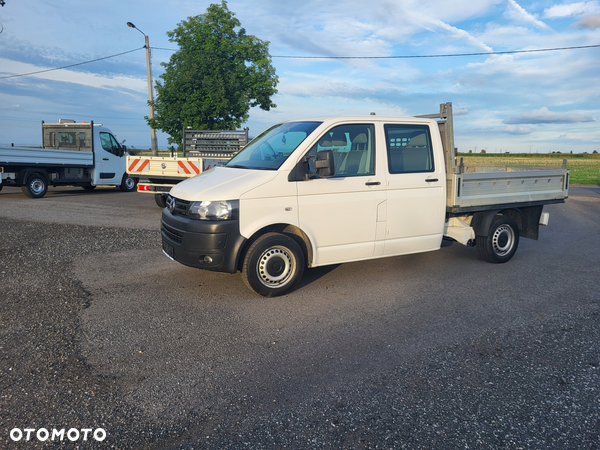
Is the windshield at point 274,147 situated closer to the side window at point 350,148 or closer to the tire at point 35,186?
the side window at point 350,148

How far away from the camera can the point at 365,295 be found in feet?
18.6

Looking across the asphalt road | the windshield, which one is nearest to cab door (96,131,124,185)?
the asphalt road

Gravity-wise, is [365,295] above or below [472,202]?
below

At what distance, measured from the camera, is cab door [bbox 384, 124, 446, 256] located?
600 cm

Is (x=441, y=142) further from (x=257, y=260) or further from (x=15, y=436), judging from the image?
(x=15, y=436)

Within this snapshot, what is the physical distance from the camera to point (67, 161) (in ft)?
53.3

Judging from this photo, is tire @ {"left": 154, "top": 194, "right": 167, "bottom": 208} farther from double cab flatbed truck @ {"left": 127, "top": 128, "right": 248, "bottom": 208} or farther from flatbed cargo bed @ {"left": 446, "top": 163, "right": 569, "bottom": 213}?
flatbed cargo bed @ {"left": 446, "top": 163, "right": 569, "bottom": 213}

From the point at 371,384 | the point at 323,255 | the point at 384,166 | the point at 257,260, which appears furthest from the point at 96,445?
the point at 384,166

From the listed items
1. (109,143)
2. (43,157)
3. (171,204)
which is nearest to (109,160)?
(109,143)

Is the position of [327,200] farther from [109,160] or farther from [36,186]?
[109,160]

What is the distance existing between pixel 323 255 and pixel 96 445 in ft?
11.0

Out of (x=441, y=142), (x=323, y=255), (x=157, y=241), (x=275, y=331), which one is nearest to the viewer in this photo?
(x=275, y=331)

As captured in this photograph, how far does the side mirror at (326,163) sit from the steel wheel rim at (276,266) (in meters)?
0.97

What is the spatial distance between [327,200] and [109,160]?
47.1ft
